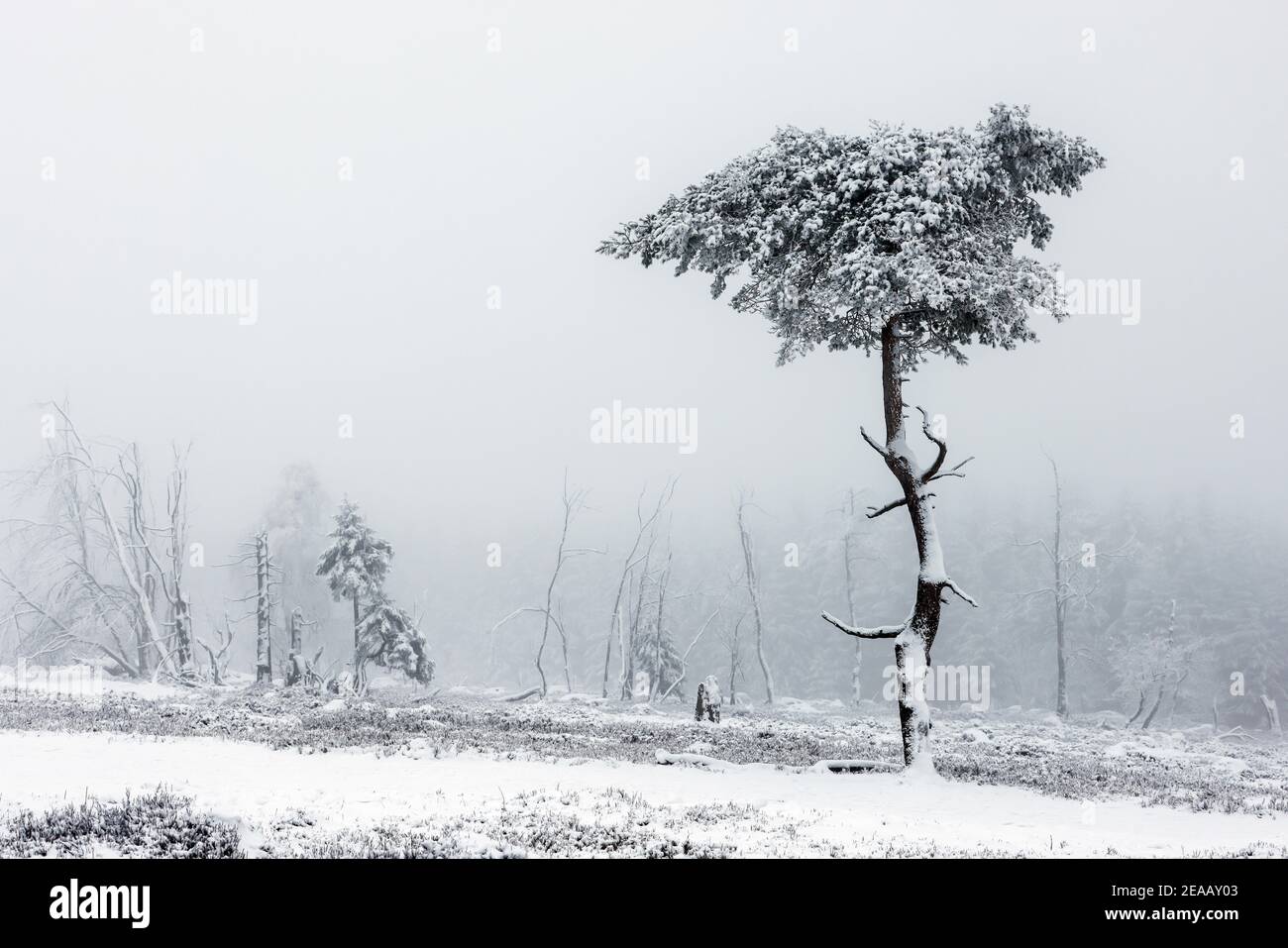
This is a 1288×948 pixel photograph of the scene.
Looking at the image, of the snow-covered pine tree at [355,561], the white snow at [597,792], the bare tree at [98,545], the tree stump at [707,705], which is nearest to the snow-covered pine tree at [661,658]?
the snow-covered pine tree at [355,561]

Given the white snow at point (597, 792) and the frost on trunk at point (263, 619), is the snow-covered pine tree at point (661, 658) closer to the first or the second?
the frost on trunk at point (263, 619)

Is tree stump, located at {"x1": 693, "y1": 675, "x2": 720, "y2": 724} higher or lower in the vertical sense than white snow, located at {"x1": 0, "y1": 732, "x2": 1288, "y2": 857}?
lower

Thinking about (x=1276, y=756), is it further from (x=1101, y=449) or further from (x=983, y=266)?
(x=1101, y=449)

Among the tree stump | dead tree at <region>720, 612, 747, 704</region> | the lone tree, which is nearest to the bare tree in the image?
the tree stump

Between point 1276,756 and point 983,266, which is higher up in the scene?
point 983,266

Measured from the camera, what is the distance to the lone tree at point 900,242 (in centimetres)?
1537

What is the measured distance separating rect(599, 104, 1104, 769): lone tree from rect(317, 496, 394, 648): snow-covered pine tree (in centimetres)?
2909

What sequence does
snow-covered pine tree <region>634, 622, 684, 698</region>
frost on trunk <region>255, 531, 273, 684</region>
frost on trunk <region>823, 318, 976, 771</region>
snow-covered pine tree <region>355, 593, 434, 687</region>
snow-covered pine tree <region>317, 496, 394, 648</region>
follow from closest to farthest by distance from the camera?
1. frost on trunk <region>823, 318, 976, 771</region>
2. frost on trunk <region>255, 531, 273, 684</region>
3. snow-covered pine tree <region>317, 496, 394, 648</region>
4. snow-covered pine tree <region>355, 593, 434, 687</region>
5. snow-covered pine tree <region>634, 622, 684, 698</region>

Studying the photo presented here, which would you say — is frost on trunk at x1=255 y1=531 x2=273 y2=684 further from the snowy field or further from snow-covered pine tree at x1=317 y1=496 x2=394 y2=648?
the snowy field

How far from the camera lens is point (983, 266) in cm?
1580

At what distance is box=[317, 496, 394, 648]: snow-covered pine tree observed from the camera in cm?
4212

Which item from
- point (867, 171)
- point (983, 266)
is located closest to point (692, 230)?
point (867, 171)
